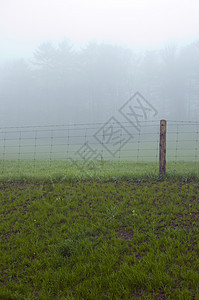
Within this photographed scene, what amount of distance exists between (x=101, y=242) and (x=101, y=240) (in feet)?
0.22

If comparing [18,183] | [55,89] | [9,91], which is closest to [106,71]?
[55,89]

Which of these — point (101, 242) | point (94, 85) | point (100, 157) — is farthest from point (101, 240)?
point (94, 85)

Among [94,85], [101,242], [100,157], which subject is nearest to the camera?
[101,242]

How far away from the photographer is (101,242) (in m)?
4.18

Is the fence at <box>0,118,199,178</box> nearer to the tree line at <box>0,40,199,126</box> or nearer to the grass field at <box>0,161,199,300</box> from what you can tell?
the grass field at <box>0,161,199,300</box>

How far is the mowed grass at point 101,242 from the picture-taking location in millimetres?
3242

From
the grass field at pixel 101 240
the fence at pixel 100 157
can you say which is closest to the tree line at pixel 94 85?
the fence at pixel 100 157

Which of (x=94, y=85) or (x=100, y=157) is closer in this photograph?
(x=100, y=157)

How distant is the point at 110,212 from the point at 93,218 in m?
0.43

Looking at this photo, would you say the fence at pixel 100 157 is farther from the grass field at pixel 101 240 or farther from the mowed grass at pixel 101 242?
the mowed grass at pixel 101 242

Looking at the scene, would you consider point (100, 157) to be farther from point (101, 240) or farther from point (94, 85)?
point (94, 85)

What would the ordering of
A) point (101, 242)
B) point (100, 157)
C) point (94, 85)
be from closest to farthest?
1. point (101, 242)
2. point (100, 157)
3. point (94, 85)

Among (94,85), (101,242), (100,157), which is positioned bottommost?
(101,242)

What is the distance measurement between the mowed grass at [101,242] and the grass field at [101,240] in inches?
0.6
